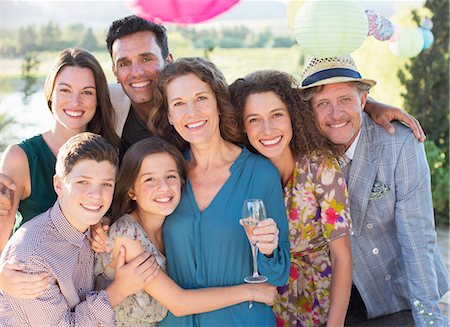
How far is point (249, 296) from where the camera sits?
3.09 metres

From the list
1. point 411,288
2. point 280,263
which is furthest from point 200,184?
point 411,288

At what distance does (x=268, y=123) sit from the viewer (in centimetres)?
329

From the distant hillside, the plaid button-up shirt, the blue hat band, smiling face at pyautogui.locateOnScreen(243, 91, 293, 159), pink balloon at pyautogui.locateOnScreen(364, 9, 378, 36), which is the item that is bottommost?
the plaid button-up shirt

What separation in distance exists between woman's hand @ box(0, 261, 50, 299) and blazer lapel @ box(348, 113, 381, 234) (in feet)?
6.30

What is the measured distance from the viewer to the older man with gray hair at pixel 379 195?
3.46 meters

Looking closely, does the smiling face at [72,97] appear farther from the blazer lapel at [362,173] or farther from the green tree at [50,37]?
the green tree at [50,37]

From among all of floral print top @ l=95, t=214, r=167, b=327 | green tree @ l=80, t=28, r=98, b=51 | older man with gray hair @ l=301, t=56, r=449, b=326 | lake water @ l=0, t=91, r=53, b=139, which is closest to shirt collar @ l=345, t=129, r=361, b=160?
older man with gray hair @ l=301, t=56, r=449, b=326

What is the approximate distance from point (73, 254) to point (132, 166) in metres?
0.57

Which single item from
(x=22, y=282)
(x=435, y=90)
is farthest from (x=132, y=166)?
(x=435, y=90)

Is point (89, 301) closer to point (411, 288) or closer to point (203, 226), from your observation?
point (203, 226)

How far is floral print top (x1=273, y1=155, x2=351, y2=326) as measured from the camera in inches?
132

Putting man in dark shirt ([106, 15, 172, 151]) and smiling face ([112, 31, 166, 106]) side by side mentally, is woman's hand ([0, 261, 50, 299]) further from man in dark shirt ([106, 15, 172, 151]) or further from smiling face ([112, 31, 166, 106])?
smiling face ([112, 31, 166, 106])

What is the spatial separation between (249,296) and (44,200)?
4.44 ft

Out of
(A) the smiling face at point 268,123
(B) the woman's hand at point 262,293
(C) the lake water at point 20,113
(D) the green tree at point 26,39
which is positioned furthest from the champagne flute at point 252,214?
(D) the green tree at point 26,39
